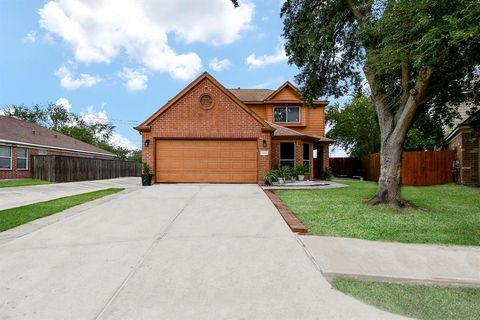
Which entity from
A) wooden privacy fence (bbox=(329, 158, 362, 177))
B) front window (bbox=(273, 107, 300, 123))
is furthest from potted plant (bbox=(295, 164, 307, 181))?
wooden privacy fence (bbox=(329, 158, 362, 177))

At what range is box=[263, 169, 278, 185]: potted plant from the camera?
16.6m

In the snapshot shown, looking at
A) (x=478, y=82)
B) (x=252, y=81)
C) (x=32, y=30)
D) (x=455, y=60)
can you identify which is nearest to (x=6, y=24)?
(x=32, y=30)

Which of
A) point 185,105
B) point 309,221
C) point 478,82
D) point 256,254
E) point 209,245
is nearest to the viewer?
point 256,254

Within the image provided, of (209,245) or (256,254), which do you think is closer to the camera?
(256,254)

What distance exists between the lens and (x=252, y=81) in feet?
92.0

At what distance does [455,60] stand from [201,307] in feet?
28.9

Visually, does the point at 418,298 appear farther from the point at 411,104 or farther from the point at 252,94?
the point at 252,94

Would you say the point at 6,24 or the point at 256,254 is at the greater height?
the point at 6,24

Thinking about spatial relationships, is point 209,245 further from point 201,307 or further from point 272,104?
point 272,104

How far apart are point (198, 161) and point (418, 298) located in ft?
46.8

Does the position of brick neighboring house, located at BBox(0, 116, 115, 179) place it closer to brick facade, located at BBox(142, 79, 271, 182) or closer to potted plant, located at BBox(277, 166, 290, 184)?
brick facade, located at BBox(142, 79, 271, 182)

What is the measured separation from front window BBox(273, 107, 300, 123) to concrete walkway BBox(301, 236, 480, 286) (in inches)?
711

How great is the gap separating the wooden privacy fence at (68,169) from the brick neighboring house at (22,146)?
728 mm

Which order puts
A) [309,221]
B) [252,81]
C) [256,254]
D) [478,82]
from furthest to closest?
[252,81]
[478,82]
[309,221]
[256,254]
